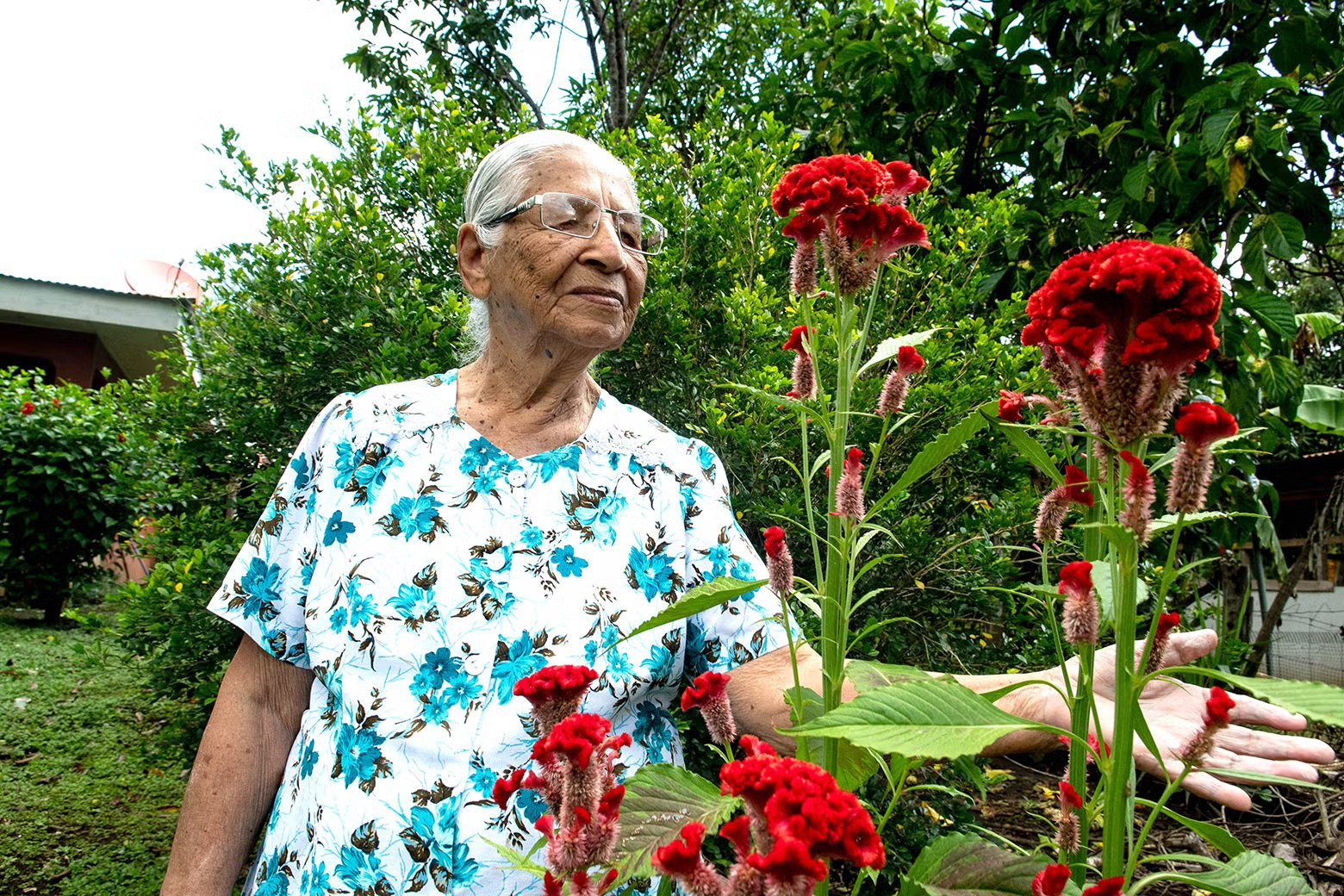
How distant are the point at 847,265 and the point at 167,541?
3.29m

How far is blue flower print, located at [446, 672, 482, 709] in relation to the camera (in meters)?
1.82

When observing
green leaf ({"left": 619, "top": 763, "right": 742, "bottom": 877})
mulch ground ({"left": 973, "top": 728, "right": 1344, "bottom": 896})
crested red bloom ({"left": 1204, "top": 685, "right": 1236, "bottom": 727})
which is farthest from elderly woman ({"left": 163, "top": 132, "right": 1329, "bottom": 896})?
mulch ground ({"left": 973, "top": 728, "right": 1344, "bottom": 896})

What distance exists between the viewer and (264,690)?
205 centimetres

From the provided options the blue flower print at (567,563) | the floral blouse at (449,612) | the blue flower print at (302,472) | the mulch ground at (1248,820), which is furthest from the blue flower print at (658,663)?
the mulch ground at (1248,820)

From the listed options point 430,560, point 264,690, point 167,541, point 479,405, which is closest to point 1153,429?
point 430,560

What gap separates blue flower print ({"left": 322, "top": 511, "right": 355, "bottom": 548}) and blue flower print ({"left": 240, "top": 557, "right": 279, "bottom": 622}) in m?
0.15

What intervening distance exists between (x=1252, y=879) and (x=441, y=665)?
57.0 inches

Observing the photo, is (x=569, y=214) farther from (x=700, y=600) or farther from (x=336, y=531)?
(x=700, y=600)

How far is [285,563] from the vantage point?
2.07m

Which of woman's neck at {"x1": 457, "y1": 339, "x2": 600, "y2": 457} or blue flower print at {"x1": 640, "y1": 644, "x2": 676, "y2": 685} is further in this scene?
woman's neck at {"x1": 457, "y1": 339, "x2": 600, "y2": 457}

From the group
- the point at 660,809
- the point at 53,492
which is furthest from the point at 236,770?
the point at 53,492

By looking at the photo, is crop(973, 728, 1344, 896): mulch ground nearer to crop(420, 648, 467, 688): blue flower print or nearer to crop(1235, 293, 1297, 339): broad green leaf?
crop(1235, 293, 1297, 339): broad green leaf

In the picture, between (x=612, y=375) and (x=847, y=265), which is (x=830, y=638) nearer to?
(x=847, y=265)

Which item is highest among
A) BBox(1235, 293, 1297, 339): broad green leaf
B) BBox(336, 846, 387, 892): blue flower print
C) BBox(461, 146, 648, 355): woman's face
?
BBox(1235, 293, 1297, 339): broad green leaf
